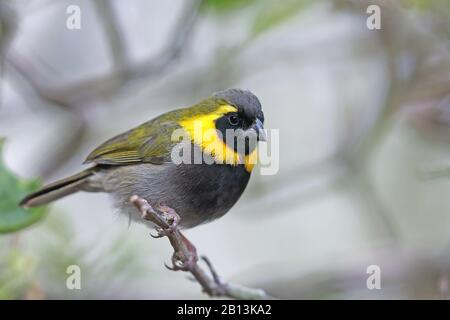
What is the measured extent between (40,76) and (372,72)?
144 cm

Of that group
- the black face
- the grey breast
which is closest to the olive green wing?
the grey breast

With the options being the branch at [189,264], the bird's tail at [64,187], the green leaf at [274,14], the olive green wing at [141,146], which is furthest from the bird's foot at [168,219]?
the green leaf at [274,14]

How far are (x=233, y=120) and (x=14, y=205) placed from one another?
2.40 ft

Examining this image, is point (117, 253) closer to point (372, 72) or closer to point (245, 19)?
point (245, 19)

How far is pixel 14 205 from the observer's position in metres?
Answer: 2.44

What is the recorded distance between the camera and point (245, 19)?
3312 millimetres

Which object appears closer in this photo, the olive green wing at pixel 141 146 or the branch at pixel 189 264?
the branch at pixel 189 264

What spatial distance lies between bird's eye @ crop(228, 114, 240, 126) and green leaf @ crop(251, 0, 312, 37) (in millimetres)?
590

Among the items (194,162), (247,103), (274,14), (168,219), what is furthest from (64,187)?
(274,14)

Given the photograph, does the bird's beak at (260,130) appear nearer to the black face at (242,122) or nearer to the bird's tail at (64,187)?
the black face at (242,122)

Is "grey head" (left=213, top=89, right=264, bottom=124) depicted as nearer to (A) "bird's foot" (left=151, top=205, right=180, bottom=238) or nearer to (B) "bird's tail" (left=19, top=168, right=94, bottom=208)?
(A) "bird's foot" (left=151, top=205, right=180, bottom=238)

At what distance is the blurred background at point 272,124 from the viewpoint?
2.85 metres

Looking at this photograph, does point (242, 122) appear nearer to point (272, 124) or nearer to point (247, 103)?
point (247, 103)

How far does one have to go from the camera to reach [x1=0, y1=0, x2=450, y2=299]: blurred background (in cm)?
285
